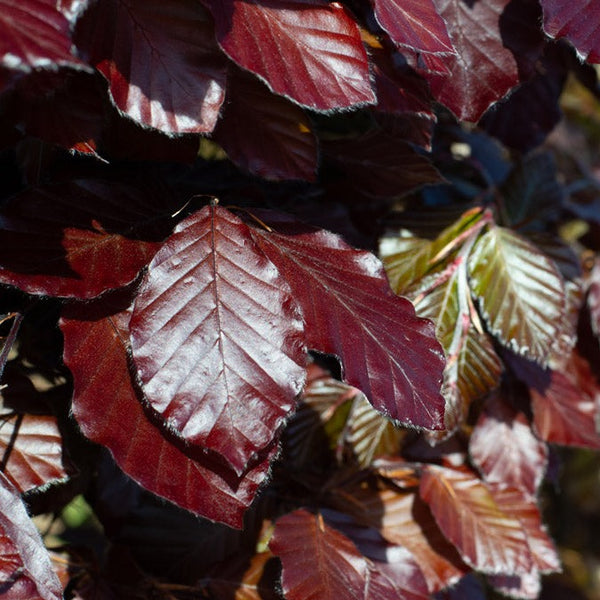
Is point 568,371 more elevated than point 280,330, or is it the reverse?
point 280,330

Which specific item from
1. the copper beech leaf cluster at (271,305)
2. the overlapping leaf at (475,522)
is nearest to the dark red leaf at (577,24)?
the copper beech leaf cluster at (271,305)

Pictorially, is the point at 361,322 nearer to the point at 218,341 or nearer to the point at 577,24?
the point at 218,341

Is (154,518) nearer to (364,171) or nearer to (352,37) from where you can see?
(364,171)

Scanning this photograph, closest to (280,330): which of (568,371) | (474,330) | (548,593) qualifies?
(474,330)

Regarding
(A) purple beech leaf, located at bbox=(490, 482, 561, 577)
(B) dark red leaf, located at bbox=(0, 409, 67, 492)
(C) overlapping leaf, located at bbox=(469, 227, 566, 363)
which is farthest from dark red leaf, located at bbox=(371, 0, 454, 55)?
(A) purple beech leaf, located at bbox=(490, 482, 561, 577)

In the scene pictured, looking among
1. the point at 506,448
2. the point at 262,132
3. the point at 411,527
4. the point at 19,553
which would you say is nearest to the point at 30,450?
the point at 19,553

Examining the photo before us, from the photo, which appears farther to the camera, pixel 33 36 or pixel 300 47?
pixel 300 47
